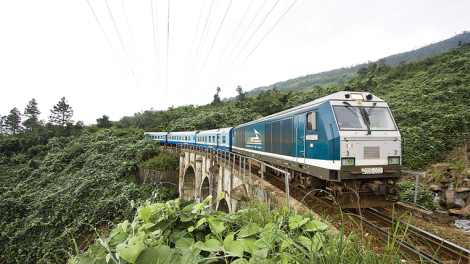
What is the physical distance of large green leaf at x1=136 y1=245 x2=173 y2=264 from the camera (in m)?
1.08

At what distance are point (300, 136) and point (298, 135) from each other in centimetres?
11

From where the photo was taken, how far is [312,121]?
5.50 meters

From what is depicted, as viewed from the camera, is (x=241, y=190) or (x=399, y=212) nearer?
(x=399, y=212)

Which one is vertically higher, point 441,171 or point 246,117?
point 246,117

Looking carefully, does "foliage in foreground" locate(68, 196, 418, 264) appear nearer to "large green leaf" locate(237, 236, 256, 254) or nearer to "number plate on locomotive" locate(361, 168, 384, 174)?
"large green leaf" locate(237, 236, 256, 254)

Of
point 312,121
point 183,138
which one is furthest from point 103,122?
point 312,121

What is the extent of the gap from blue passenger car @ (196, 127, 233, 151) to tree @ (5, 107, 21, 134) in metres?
51.1

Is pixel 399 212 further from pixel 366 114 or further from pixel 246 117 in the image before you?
pixel 246 117

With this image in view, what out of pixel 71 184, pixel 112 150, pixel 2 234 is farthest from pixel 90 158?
pixel 2 234

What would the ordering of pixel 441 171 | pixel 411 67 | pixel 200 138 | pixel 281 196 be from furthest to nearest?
pixel 411 67
pixel 200 138
pixel 441 171
pixel 281 196

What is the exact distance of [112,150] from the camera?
940 inches

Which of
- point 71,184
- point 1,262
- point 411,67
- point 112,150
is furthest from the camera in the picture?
point 411,67

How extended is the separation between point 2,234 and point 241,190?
2203cm

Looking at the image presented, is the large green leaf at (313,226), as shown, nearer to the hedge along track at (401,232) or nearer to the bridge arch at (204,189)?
the hedge along track at (401,232)
